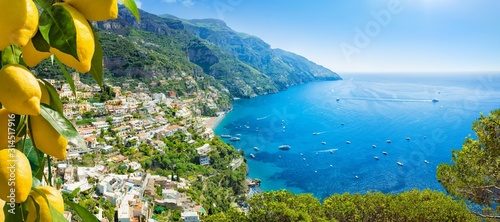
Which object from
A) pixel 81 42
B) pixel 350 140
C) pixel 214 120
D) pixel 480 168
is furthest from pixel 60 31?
pixel 214 120

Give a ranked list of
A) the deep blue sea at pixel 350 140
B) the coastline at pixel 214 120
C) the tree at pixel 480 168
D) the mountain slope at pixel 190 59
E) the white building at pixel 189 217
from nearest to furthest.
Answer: the tree at pixel 480 168, the white building at pixel 189 217, the deep blue sea at pixel 350 140, the coastline at pixel 214 120, the mountain slope at pixel 190 59

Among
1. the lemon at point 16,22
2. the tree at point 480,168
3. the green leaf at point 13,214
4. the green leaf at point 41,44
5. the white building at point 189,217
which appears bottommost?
the white building at point 189,217

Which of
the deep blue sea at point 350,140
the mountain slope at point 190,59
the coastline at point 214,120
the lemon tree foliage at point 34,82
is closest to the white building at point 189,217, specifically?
the deep blue sea at point 350,140

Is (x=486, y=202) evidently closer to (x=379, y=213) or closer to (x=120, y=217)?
(x=379, y=213)

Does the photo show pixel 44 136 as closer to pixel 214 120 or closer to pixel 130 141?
pixel 130 141

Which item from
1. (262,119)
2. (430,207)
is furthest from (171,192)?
(262,119)

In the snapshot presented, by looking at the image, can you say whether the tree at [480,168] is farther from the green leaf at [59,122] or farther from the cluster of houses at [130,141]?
the cluster of houses at [130,141]
